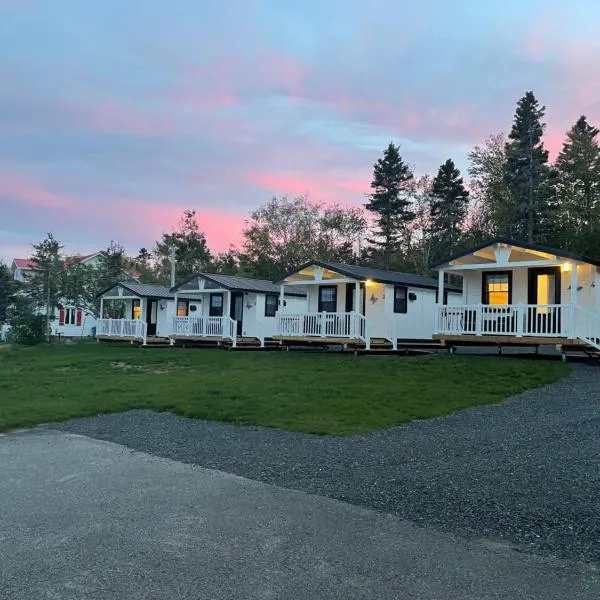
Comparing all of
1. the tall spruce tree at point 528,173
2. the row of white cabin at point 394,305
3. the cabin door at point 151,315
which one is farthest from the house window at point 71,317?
the tall spruce tree at point 528,173

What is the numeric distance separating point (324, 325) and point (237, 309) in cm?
680

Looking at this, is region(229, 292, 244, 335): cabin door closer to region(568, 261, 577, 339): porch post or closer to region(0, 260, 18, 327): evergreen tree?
region(568, 261, 577, 339): porch post

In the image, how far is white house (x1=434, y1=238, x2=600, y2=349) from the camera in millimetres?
16250

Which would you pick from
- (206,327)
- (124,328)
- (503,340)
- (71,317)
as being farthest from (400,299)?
(71,317)

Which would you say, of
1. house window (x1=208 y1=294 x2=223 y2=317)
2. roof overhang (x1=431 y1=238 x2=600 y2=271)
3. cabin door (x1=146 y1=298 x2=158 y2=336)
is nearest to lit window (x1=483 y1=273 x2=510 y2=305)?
roof overhang (x1=431 y1=238 x2=600 y2=271)

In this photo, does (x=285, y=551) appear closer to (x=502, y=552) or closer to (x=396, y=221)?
(x=502, y=552)

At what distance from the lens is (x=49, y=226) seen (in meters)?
36.2

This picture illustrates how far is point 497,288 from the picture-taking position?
19359 millimetres

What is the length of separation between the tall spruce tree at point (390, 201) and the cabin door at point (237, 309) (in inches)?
906

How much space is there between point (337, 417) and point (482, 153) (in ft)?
132

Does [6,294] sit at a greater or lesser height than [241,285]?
lesser

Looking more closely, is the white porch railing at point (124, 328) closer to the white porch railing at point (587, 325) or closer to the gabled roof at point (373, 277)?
the gabled roof at point (373, 277)

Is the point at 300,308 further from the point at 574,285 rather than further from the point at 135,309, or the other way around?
the point at 574,285

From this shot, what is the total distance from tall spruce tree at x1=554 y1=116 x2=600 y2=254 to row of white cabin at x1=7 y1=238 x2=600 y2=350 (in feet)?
65.1
